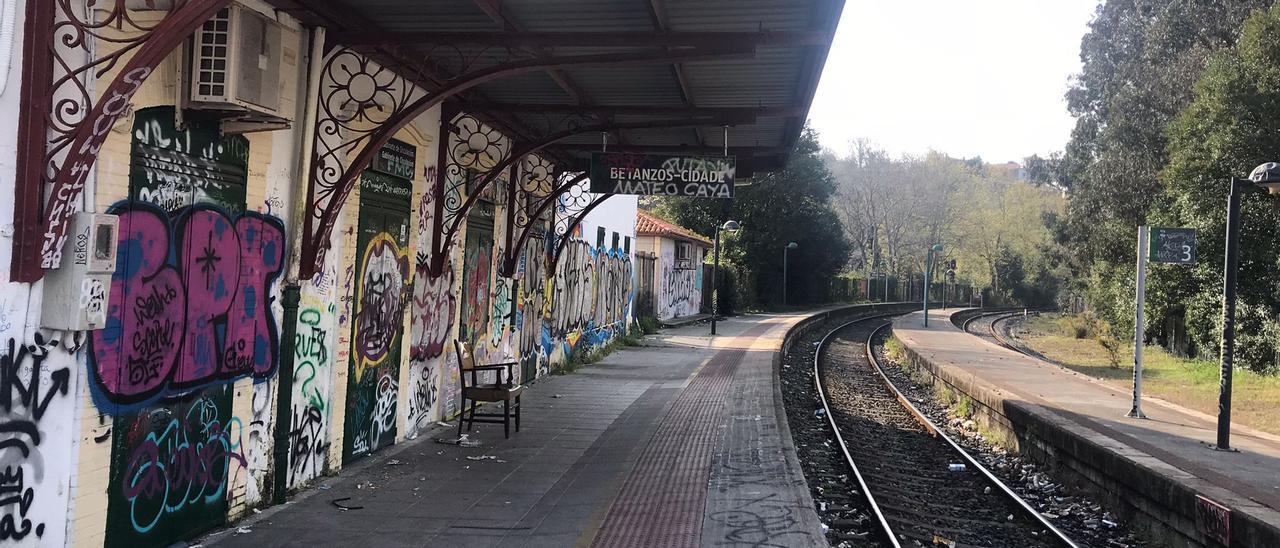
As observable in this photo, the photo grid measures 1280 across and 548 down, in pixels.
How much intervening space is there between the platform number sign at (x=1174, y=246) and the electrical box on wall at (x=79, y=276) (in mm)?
11538

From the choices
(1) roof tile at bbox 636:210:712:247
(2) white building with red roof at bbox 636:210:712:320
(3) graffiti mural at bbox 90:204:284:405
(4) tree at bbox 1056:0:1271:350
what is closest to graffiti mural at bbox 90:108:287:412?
(3) graffiti mural at bbox 90:204:284:405

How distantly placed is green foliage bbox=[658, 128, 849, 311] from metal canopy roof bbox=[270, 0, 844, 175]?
34.5m

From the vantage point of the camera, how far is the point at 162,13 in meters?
4.92

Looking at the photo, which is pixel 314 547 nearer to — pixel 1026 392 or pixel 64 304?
pixel 64 304

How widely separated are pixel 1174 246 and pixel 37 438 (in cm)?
1210

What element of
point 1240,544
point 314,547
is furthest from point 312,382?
point 1240,544

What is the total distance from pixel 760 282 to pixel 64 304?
4689cm

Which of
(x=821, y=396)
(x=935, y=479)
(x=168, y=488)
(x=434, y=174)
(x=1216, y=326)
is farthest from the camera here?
(x=1216, y=326)

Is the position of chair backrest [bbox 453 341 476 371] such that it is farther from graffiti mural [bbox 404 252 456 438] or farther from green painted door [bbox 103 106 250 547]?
green painted door [bbox 103 106 250 547]

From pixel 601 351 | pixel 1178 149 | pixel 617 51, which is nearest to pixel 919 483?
pixel 617 51

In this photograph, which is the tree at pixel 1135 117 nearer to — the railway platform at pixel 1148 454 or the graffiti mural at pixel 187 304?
the railway platform at pixel 1148 454

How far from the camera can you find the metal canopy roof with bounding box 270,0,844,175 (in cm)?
672

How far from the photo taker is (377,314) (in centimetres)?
827

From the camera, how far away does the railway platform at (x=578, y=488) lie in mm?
6109
